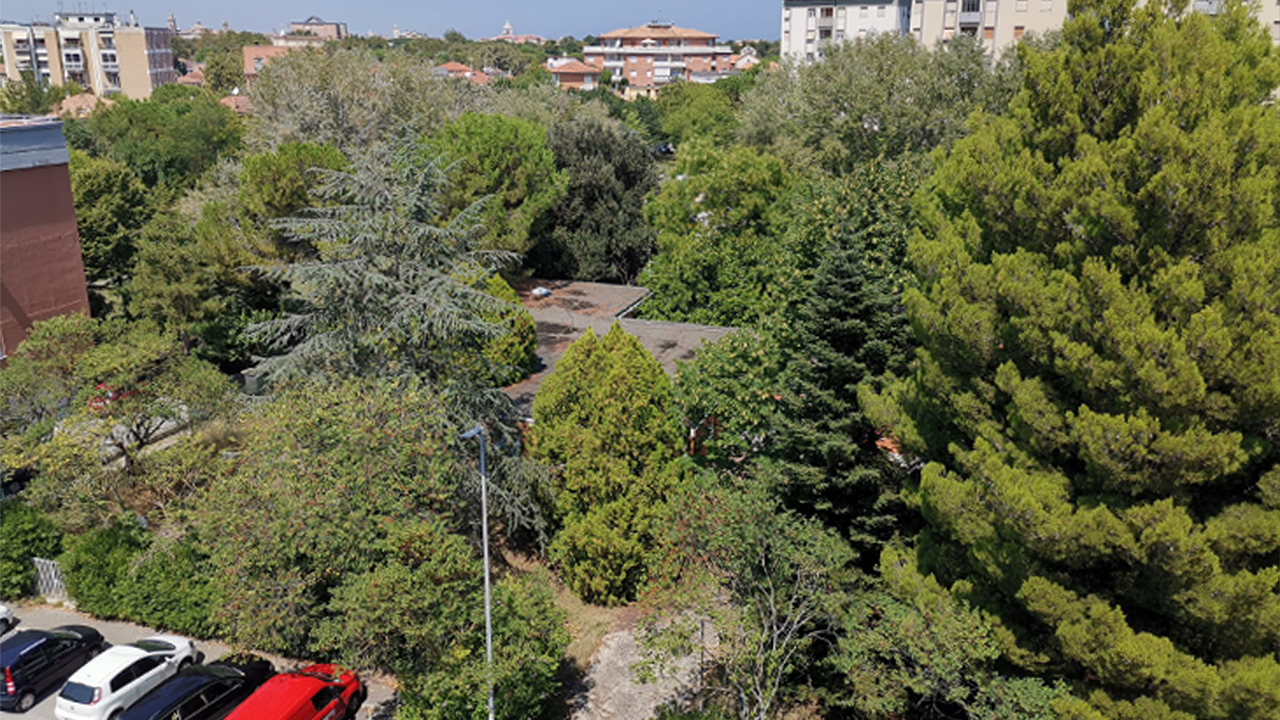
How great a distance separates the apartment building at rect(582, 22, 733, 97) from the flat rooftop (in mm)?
109608

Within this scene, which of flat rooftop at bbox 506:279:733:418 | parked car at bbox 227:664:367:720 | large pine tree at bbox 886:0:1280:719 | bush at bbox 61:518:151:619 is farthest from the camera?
flat rooftop at bbox 506:279:733:418

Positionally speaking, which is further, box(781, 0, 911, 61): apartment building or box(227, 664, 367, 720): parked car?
box(781, 0, 911, 61): apartment building

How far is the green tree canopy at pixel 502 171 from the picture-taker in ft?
115

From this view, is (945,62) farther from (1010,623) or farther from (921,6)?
(1010,623)

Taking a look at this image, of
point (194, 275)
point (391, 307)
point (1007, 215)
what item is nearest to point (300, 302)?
point (194, 275)

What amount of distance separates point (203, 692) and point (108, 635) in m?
4.91

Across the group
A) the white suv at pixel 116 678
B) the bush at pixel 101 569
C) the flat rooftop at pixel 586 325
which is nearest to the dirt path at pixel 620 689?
the flat rooftop at pixel 586 325

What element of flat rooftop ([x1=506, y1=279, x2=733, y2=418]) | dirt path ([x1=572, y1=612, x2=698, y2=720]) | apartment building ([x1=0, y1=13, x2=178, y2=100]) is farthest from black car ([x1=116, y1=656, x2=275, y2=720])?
apartment building ([x1=0, y1=13, x2=178, y2=100])

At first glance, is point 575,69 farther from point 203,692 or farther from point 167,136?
point 203,692

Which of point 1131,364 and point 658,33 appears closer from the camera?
point 1131,364

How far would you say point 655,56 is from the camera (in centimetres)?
14112

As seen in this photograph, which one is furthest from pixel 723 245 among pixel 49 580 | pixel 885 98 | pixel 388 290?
pixel 49 580

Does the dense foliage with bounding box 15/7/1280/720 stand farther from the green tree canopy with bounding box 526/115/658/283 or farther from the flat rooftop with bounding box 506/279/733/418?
the green tree canopy with bounding box 526/115/658/283

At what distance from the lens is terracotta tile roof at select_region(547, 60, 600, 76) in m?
133
